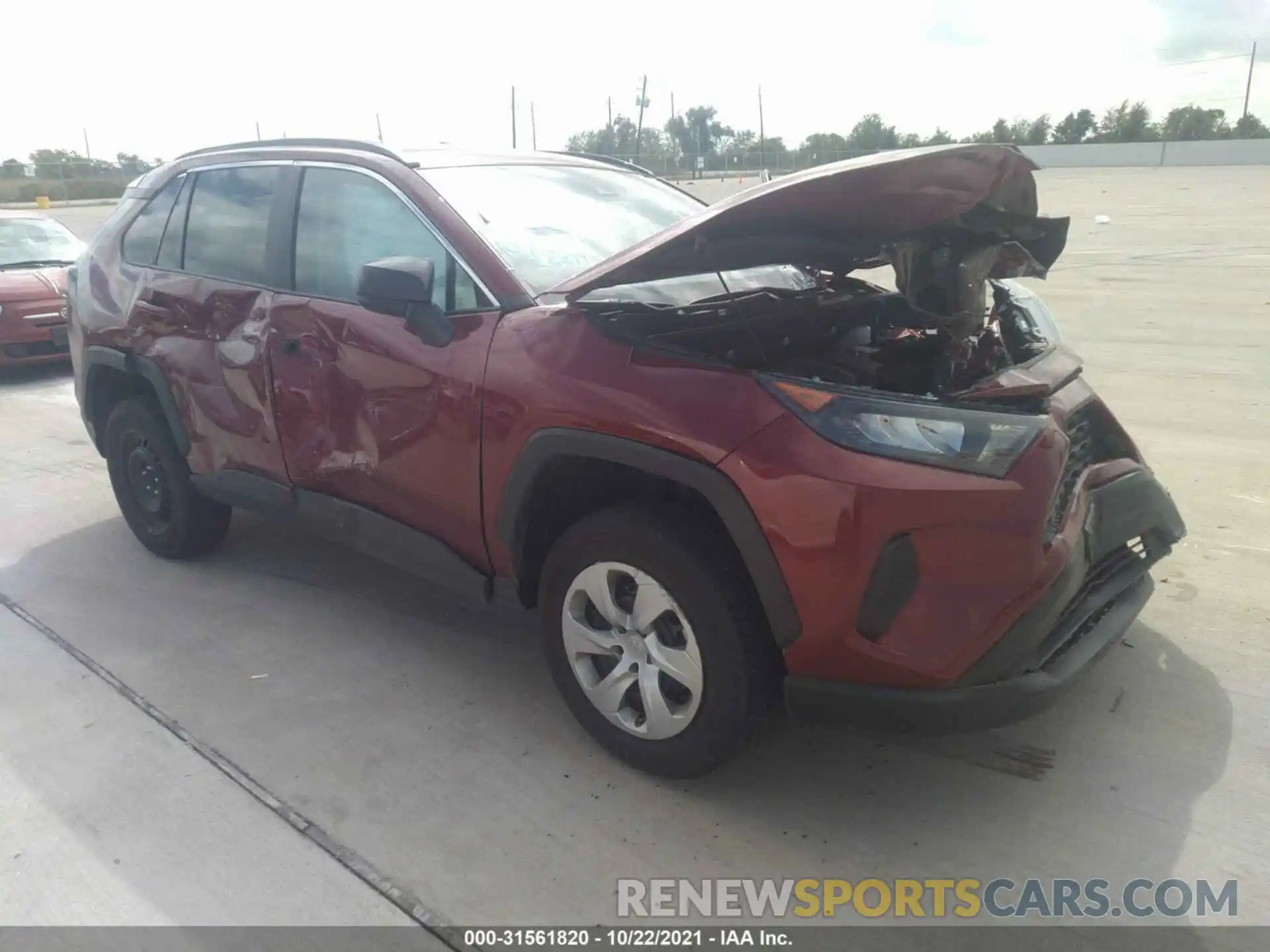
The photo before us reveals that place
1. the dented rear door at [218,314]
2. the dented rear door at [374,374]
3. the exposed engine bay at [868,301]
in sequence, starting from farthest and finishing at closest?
the dented rear door at [218,314], the dented rear door at [374,374], the exposed engine bay at [868,301]

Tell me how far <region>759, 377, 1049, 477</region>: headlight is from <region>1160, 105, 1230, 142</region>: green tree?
6510cm

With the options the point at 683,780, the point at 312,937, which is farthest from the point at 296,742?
the point at 683,780

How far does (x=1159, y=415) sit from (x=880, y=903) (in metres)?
4.70

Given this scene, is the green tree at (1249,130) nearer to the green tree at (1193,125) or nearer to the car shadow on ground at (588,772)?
the green tree at (1193,125)

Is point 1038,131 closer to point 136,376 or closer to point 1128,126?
point 1128,126

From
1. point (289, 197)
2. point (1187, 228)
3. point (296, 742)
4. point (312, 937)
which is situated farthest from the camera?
point (1187, 228)

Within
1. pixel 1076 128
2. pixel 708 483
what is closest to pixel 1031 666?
pixel 708 483

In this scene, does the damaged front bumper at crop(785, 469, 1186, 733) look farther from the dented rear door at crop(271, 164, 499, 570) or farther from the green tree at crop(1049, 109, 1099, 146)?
the green tree at crop(1049, 109, 1099, 146)

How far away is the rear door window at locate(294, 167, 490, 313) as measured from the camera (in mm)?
3197

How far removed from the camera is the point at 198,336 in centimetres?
406

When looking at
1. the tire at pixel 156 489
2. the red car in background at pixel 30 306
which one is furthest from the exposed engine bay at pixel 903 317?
the red car in background at pixel 30 306

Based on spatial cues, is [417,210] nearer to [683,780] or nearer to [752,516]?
[752,516]

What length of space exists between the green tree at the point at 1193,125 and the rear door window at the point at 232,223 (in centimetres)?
6467

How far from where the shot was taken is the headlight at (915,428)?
7.75ft
